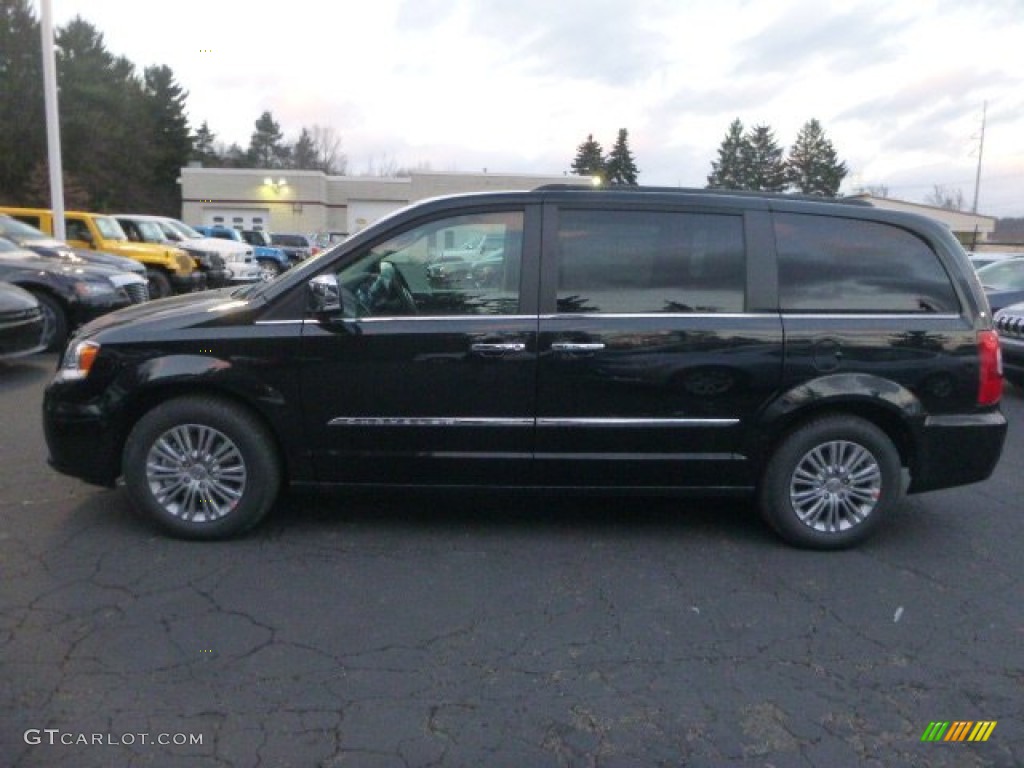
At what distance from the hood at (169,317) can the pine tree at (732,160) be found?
62.4 meters

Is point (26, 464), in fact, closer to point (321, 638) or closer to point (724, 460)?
point (321, 638)

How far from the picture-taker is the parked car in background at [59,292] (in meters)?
10.7

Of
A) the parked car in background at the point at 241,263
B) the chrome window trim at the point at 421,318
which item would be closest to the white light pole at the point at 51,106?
the parked car in background at the point at 241,263

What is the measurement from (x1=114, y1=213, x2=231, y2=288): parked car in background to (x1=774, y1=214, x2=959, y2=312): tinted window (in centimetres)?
1660

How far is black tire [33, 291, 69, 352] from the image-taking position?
34.8 feet

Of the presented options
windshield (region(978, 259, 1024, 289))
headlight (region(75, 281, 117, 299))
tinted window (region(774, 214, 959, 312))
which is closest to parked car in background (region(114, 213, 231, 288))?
headlight (region(75, 281, 117, 299))

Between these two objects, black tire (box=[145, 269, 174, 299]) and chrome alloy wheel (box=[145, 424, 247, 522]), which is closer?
chrome alloy wheel (box=[145, 424, 247, 522])

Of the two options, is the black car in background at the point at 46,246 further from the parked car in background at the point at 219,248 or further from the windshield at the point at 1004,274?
the windshield at the point at 1004,274

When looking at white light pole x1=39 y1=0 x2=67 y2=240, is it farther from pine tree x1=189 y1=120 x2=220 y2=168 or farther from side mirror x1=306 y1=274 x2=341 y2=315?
pine tree x1=189 y1=120 x2=220 y2=168

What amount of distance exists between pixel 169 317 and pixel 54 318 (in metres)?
7.17

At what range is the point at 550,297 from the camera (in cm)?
454

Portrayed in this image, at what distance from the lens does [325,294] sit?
14.5 feet

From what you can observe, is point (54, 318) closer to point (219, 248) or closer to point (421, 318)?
point (421, 318)

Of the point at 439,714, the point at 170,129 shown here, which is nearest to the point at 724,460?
the point at 439,714
